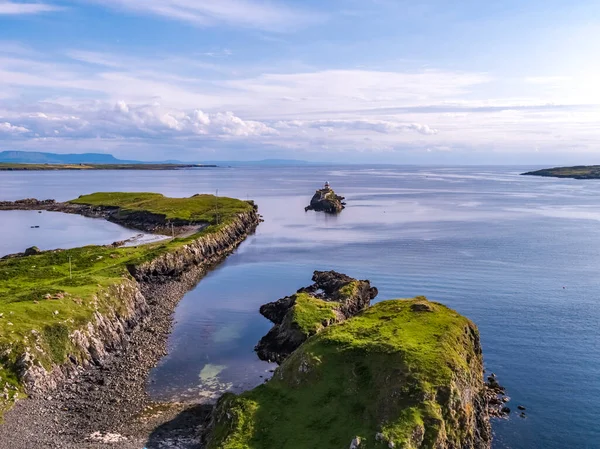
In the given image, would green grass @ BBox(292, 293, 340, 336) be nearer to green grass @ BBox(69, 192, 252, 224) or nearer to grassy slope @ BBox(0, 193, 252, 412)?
grassy slope @ BBox(0, 193, 252, 412)

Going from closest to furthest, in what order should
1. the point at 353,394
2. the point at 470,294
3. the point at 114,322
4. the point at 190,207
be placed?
the point at 353,394 < the point at 114,322 < the point at 470,294 < the point at 190,207

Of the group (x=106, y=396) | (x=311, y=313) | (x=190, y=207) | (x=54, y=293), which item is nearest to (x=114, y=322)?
(x=54, y=293)

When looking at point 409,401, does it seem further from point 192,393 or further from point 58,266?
point 58,266

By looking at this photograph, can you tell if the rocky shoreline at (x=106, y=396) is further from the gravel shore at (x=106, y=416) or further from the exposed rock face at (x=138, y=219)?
the exposed rock face at (x=138, y=219)

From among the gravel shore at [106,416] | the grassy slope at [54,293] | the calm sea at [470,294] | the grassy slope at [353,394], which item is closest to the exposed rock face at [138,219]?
the calm sea at [470,294]

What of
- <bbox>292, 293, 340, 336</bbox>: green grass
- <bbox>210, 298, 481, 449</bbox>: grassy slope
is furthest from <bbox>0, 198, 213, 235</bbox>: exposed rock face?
<bbox>210, 298, 481, 449</bbox>: grassy slope

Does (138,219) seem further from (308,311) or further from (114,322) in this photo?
(308,311)

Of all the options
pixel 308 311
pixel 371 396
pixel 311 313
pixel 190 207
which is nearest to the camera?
pixel 371 396
